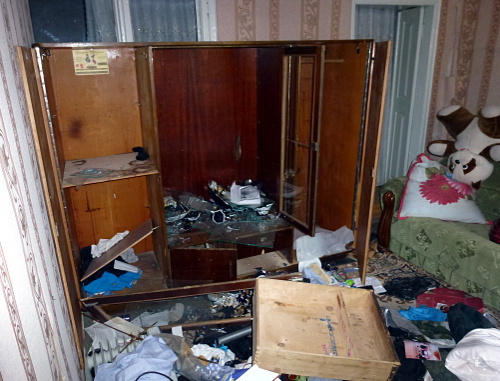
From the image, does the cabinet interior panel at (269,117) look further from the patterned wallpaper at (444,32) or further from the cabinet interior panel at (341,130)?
the cabinet interior panel at (341,130)

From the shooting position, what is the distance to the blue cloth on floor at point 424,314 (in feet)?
8.33

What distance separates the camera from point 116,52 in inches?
106

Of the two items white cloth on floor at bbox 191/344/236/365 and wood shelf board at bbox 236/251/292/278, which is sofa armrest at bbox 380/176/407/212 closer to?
wood shelf board at bbox 236/251/292/278

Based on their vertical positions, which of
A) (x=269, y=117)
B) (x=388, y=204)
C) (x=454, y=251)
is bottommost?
(x=454, y=251)

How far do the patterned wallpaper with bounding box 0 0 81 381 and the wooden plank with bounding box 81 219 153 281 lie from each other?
1.16m

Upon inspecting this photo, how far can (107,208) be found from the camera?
3.01 m

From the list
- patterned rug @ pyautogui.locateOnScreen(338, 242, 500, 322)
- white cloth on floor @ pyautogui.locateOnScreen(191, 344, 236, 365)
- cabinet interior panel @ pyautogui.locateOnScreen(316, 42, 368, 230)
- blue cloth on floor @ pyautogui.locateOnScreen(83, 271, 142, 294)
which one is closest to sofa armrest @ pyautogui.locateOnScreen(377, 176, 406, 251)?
patterned rug @ pyautogui.locateOnScreen(338, 242, 500, 322)

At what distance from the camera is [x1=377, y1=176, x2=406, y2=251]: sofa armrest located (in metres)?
3.23

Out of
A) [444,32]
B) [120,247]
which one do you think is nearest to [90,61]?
[120,247]

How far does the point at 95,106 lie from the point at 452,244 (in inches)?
Result: 109

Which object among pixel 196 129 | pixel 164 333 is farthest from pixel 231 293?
pixel 196 129

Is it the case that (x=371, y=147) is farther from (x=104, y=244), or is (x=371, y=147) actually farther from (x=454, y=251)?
(x=104, y=244)

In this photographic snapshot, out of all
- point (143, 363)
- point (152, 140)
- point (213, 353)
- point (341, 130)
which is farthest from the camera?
point (341, 130)

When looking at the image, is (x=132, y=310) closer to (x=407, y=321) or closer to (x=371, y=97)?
(x=407, y=321)
